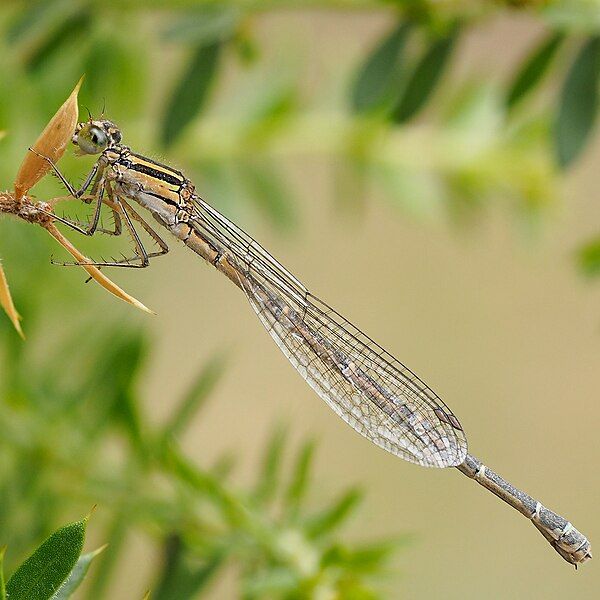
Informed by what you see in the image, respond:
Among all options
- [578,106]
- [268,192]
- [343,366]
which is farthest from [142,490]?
[578,106]

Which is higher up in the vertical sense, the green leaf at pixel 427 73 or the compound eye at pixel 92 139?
the green leaf at pixel 427 73

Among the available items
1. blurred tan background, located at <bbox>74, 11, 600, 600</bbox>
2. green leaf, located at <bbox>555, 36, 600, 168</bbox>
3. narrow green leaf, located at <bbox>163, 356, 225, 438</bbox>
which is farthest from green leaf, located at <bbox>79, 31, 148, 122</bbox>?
blurred tan background, located at <bbox>74, 11, 600, 600</bbox>

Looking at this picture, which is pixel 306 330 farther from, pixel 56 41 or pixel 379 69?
pixel 56 41

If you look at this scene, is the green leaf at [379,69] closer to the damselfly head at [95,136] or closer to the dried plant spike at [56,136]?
the damselfly head at [95,136]

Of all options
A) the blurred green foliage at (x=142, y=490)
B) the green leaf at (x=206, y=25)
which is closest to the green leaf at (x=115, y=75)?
the green leaf at (x=206, y=25)

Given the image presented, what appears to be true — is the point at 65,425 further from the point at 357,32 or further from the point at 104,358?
the point at 357,32

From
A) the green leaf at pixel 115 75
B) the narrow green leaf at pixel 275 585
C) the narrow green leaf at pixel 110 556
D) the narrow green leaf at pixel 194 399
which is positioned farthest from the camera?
the green leaf at pixel 115 75
